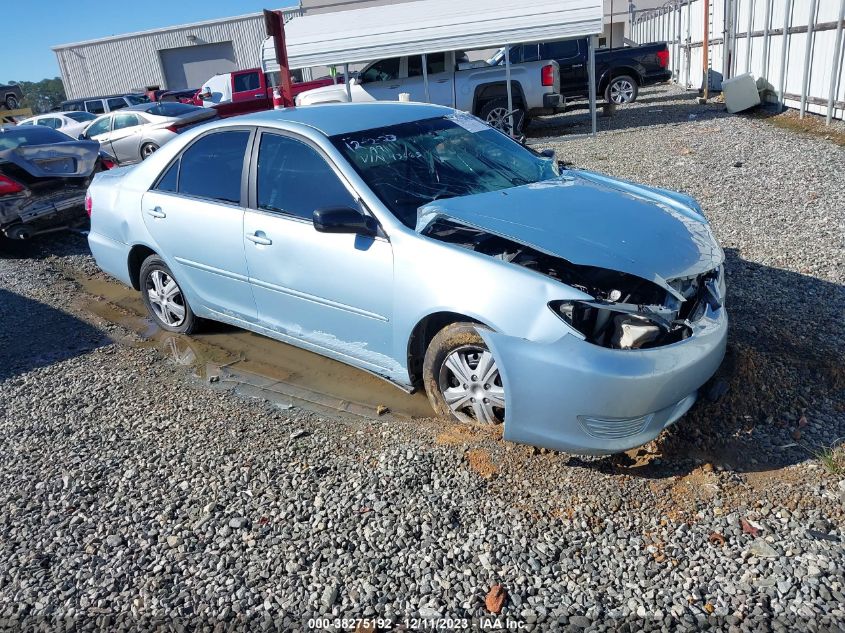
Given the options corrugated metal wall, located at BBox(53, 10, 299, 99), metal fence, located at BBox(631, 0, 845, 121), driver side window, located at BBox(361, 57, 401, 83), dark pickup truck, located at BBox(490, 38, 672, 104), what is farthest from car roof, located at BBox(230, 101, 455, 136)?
corrugated metal wall, located at BBox(53, 10, 299, 99)

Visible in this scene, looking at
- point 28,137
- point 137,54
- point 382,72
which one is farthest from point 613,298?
point 137,54

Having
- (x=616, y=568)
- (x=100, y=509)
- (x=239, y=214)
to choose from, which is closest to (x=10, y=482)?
(x=100, y=509)

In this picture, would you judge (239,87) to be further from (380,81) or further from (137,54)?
(137,54)

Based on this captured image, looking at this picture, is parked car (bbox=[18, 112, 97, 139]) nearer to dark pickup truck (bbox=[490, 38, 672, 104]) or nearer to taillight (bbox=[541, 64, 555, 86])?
dark pickup truck (bbox=[490, 38, 672, 104])

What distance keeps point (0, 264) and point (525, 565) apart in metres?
7.68

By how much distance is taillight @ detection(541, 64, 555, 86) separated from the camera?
14.0 metres

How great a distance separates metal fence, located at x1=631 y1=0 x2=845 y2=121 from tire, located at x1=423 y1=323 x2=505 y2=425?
35.4ft

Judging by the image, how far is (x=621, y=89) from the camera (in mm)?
18703

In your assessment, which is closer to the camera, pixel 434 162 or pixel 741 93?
pixel 434 162

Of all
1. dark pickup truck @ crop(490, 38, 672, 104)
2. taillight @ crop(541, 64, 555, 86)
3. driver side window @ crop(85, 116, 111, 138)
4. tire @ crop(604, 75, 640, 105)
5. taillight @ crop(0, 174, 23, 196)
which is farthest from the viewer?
tire @ crop(604, 75, 640, 105)

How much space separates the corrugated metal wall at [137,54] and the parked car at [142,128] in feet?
97.1

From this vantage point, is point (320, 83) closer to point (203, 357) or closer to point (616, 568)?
point (203, 357)

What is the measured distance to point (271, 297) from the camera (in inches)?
172

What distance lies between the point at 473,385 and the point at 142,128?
46.3 ft
